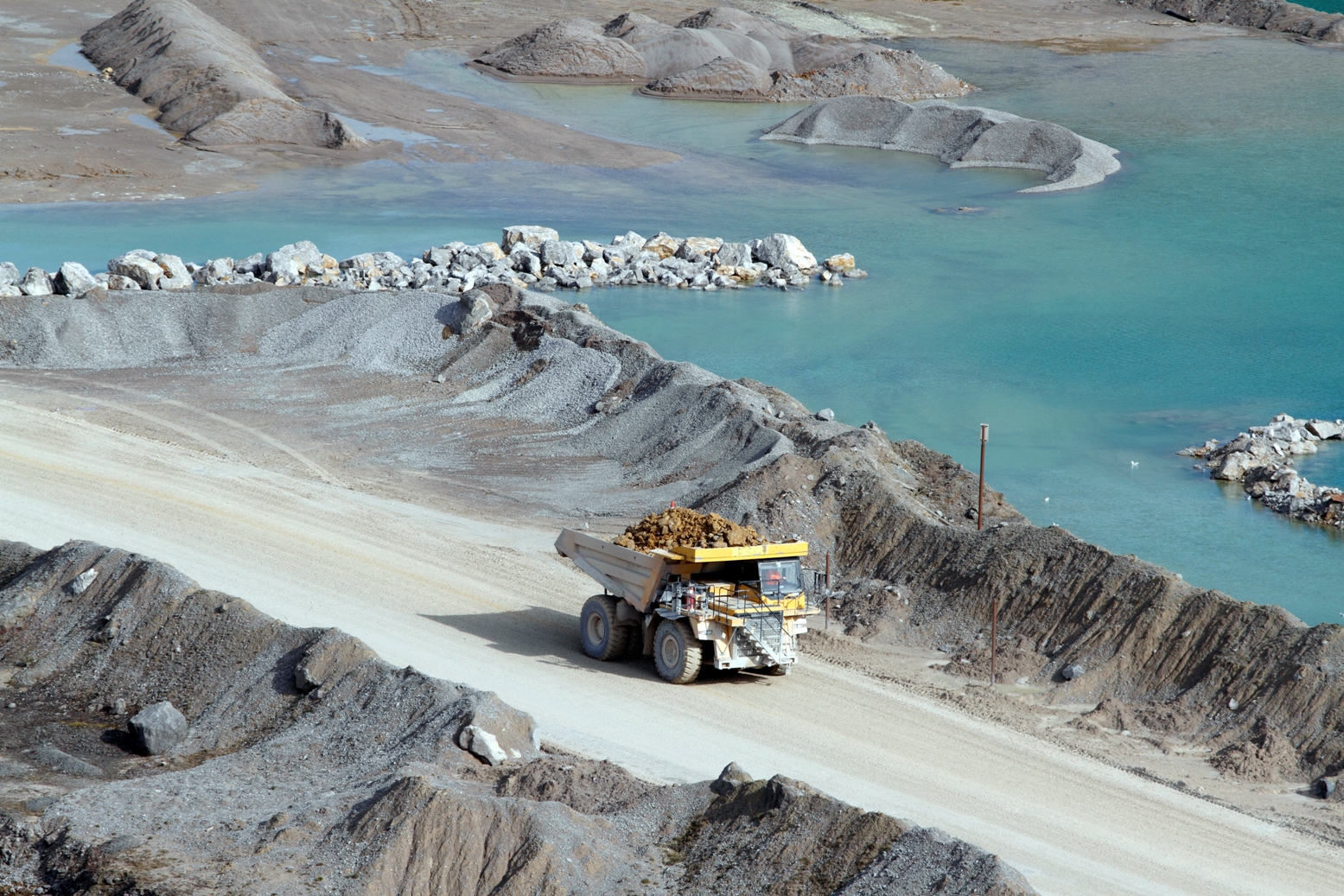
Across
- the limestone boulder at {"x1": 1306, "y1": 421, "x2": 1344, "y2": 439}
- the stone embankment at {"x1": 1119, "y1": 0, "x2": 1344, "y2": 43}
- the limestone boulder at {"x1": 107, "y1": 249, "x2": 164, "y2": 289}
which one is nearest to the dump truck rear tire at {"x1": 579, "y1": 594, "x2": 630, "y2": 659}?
the limestone boulder at {"x1": 1306, "y1": 421, "x2": 1344, "y2": 439}

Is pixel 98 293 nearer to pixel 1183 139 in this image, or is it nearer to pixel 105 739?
pixel 105 739

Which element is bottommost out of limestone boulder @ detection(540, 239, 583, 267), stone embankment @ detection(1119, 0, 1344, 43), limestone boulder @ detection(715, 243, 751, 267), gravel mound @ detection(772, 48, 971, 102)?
limestone boulder @ detection(540, 239, 583, 267)

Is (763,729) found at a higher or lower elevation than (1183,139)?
lower

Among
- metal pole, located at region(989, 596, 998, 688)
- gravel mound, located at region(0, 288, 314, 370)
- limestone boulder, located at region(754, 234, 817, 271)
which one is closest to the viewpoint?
metal pole, located at region(989, 596, 998, 688)

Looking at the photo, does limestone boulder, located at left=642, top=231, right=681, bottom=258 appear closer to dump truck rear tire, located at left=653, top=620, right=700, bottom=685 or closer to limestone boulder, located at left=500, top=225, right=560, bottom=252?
limestone boulder, located at left=500, top=225, right=560, bottom=252

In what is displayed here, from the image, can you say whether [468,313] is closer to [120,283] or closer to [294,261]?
[294,261]

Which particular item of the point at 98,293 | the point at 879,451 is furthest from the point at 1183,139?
the point at 98,293

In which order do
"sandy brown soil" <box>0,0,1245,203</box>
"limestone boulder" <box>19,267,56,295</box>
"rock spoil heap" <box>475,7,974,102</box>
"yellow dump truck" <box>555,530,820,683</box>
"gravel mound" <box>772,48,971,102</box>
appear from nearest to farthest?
"yellow dump truck" <box>555,530,820,683</box> → "limestone boulder" <box>19,267,56,295</box> → "sandy brown soil" <box>0,0,1245,203</box> → "gravel mound" <box>772,48,971,102</box> → "rock spoil heap" <box>475,7,974,102</box>
